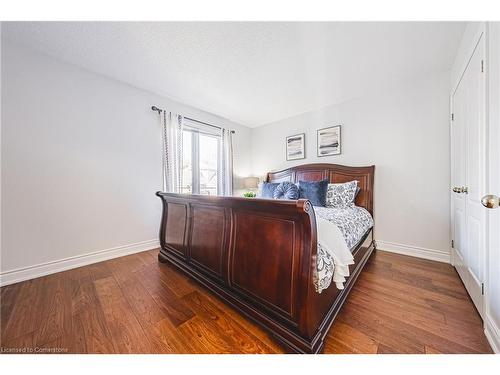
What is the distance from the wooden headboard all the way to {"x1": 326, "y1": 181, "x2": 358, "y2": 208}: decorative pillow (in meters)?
0.19

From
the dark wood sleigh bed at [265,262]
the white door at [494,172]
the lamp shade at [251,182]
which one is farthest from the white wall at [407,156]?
the lamp shade at [251,182]

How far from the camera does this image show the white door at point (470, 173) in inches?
48.8

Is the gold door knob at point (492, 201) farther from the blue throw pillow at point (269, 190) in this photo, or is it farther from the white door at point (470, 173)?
the blue throw pillow at point (269, 190)

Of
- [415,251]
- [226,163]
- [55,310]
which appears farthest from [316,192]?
[55,310]

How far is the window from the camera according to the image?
3.22 meters

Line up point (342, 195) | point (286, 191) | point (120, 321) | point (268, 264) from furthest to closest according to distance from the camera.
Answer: point (286, 191) < point (342, 195) < point (120, 321) < point (268, 264)

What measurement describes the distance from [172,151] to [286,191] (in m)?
1.94

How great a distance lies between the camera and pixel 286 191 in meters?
2.57

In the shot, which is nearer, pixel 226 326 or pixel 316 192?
pixel 226 326

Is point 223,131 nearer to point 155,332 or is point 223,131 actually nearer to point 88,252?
point 88,252

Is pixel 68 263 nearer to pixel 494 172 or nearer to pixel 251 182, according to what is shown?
pixel 251 182

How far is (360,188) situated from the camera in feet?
8.72
